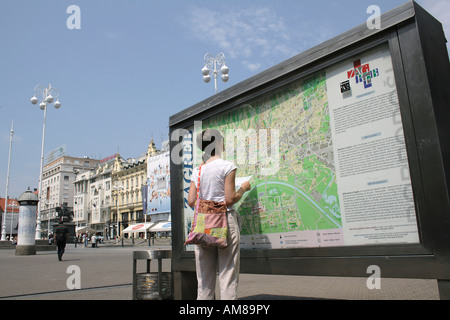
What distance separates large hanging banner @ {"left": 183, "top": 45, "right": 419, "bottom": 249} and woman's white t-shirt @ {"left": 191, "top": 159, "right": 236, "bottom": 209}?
29.4 inches

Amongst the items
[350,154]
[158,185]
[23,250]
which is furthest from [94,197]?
[350,154]

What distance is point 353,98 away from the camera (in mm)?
3188

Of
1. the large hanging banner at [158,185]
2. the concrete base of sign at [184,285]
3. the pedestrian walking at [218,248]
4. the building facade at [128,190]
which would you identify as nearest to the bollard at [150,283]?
the concrete base of sign at [184,285]

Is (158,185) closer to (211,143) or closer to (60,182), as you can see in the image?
(211,143)

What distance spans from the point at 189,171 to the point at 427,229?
2869mm

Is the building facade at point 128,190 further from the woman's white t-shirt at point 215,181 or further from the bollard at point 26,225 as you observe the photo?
the woman's white t-shirt at point 215,181

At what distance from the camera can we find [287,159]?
3.73 metres

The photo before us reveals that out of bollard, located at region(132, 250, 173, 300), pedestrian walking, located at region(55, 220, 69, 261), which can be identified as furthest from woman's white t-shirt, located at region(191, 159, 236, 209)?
pedestrian walking, located at region(55, 220, 69, 261)

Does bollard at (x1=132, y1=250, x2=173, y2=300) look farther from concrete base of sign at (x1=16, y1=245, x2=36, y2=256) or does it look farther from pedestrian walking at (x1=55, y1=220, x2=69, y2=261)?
concrete base of sign at (x1=16, y1=245, x2=36, y2=256)

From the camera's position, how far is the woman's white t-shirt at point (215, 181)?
3270 millimetres

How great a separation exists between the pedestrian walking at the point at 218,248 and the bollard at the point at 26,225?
21.4 m

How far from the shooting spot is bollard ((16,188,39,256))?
70.1 feet

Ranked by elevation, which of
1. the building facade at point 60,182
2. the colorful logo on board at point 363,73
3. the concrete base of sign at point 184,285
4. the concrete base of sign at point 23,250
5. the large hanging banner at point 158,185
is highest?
the building facade at point 60,182
